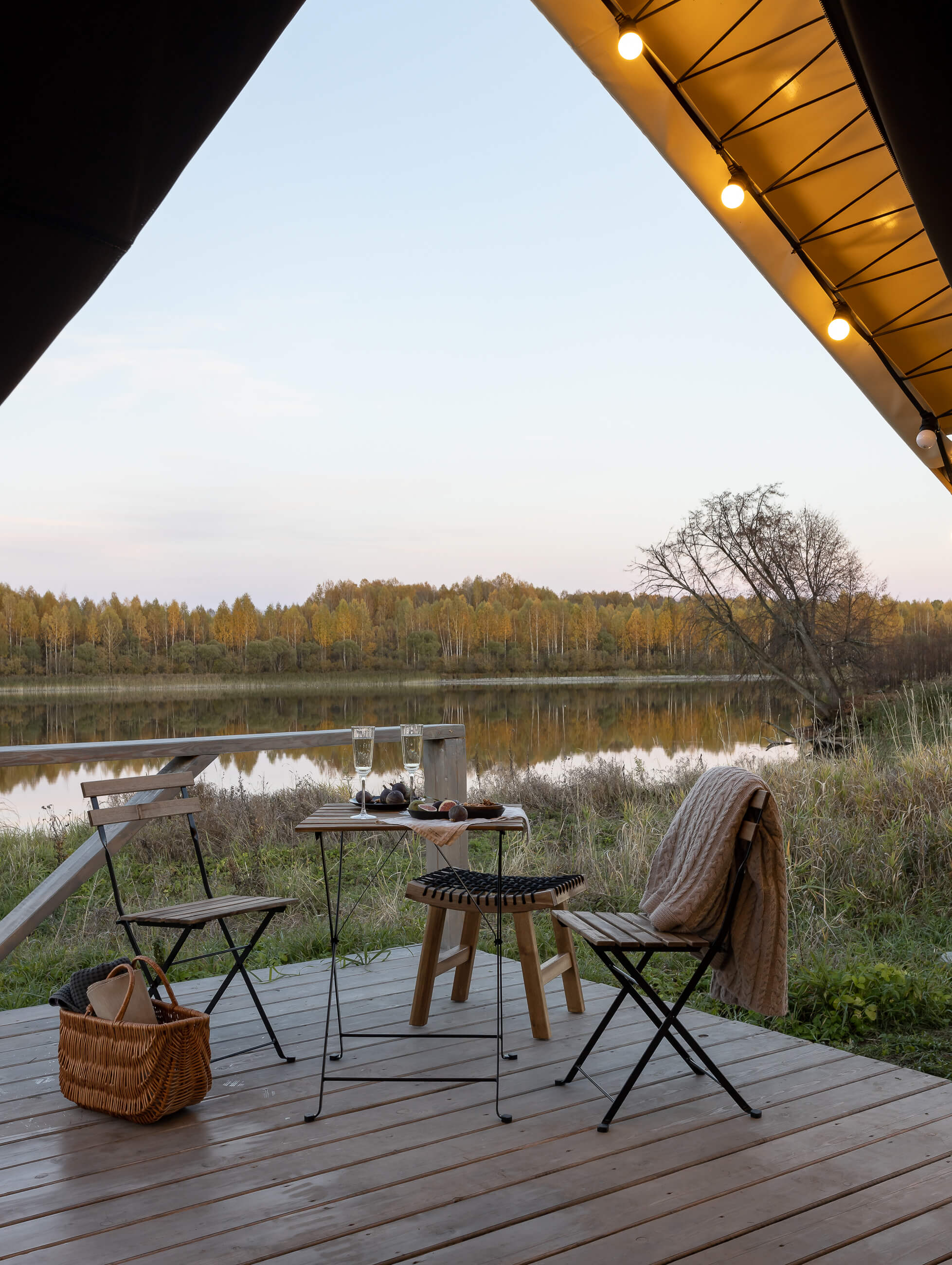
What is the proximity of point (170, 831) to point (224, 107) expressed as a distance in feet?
22.6

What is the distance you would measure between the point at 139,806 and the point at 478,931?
1.24m

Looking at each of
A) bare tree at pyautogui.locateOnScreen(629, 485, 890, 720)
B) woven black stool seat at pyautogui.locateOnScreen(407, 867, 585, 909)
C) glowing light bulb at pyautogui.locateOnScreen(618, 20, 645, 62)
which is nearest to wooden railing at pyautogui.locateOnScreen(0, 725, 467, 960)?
woven black stool seat at pyautogui.locateOnScreen(407, 867, 585, 909)

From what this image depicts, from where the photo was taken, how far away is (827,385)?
12.3 metres

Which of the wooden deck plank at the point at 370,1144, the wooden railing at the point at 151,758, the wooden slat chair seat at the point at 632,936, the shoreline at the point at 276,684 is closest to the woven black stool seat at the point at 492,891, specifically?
the wooden slat chair seat at the point at 632,936

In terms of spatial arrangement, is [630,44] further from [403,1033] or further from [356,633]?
[356,633]

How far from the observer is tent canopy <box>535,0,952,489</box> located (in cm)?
245

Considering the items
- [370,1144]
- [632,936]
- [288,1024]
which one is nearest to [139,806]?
[288,1024]

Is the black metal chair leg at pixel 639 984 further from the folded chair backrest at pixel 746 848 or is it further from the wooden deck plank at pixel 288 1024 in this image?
the wooden deck plank at pixel 288 1024

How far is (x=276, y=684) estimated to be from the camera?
23000 millimetres

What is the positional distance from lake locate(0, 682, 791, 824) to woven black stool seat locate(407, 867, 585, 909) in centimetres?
250

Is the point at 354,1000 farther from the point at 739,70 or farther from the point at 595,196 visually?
the point at 595,196

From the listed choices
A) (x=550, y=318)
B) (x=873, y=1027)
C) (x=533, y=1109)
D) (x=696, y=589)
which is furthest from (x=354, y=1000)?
(x=550, y=318)

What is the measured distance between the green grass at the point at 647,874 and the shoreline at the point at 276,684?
1036cm

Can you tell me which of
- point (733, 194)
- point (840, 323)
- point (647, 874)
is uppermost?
point (733, 194)
